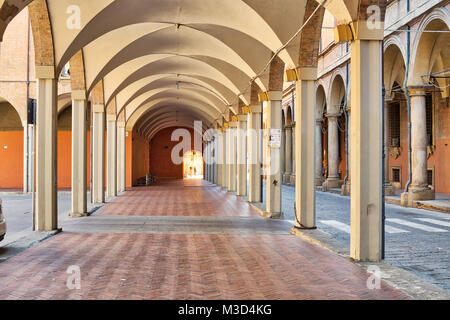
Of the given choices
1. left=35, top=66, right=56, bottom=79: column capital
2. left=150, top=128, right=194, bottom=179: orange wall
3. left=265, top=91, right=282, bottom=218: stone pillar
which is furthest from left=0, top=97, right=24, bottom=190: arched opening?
left=150, top=128, right=194, bottom=179: orange wall

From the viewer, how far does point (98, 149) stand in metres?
15.0

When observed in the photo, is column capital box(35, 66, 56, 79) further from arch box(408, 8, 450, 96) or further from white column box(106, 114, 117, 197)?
arch box(408, 8, 450, 96)

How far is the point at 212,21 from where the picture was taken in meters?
11.5

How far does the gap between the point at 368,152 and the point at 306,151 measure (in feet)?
9.06

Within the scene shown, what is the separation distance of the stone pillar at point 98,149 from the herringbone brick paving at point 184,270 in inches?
271

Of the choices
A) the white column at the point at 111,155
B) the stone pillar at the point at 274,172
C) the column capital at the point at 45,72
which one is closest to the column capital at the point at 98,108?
the white column at the point at 111,155

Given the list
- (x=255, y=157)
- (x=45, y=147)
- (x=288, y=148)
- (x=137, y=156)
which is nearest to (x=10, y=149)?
(x=137, y=156)

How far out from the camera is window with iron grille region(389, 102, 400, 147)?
21156 millimetres

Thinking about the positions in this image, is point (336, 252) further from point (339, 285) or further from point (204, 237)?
point (204, 237)

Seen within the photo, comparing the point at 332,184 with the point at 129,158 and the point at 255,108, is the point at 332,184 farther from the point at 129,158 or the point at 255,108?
the point at 129,158

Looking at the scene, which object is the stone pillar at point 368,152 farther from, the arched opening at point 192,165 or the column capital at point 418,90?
the arched opening at point 192,165

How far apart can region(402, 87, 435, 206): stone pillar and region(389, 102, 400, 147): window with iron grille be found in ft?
23.6

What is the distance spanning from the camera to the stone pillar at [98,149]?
48.9 feet
